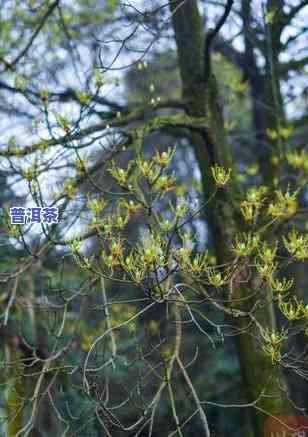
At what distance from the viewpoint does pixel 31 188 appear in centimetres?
316

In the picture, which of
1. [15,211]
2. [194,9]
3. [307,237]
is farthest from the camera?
[194,9]

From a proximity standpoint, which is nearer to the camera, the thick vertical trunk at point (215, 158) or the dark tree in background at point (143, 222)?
the dark tree in background at point (143, 222)

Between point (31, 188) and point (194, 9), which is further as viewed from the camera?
point (194, 9)

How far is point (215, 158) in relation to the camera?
4.89 metres

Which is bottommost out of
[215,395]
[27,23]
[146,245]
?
[215,395]

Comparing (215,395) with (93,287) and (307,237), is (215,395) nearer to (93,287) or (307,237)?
(93,287)

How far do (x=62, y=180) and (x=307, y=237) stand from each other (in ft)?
5.87

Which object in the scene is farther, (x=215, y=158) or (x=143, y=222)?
(x=143, y=222)

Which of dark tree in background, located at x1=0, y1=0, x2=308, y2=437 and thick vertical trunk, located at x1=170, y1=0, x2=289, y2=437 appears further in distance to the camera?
thick vertical trunk, located at x1=170, y1=0, x2=289, y2=437

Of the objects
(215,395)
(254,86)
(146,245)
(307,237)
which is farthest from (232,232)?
(215,395)

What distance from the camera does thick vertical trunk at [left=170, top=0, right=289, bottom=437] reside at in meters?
4.66

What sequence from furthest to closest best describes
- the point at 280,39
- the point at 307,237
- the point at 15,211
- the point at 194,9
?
the point at 280,39 → the point at 194,9 → the point at 15,211 → the point at 307,237

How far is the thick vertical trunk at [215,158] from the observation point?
15.3 ft

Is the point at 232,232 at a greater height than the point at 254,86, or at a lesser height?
lesser
